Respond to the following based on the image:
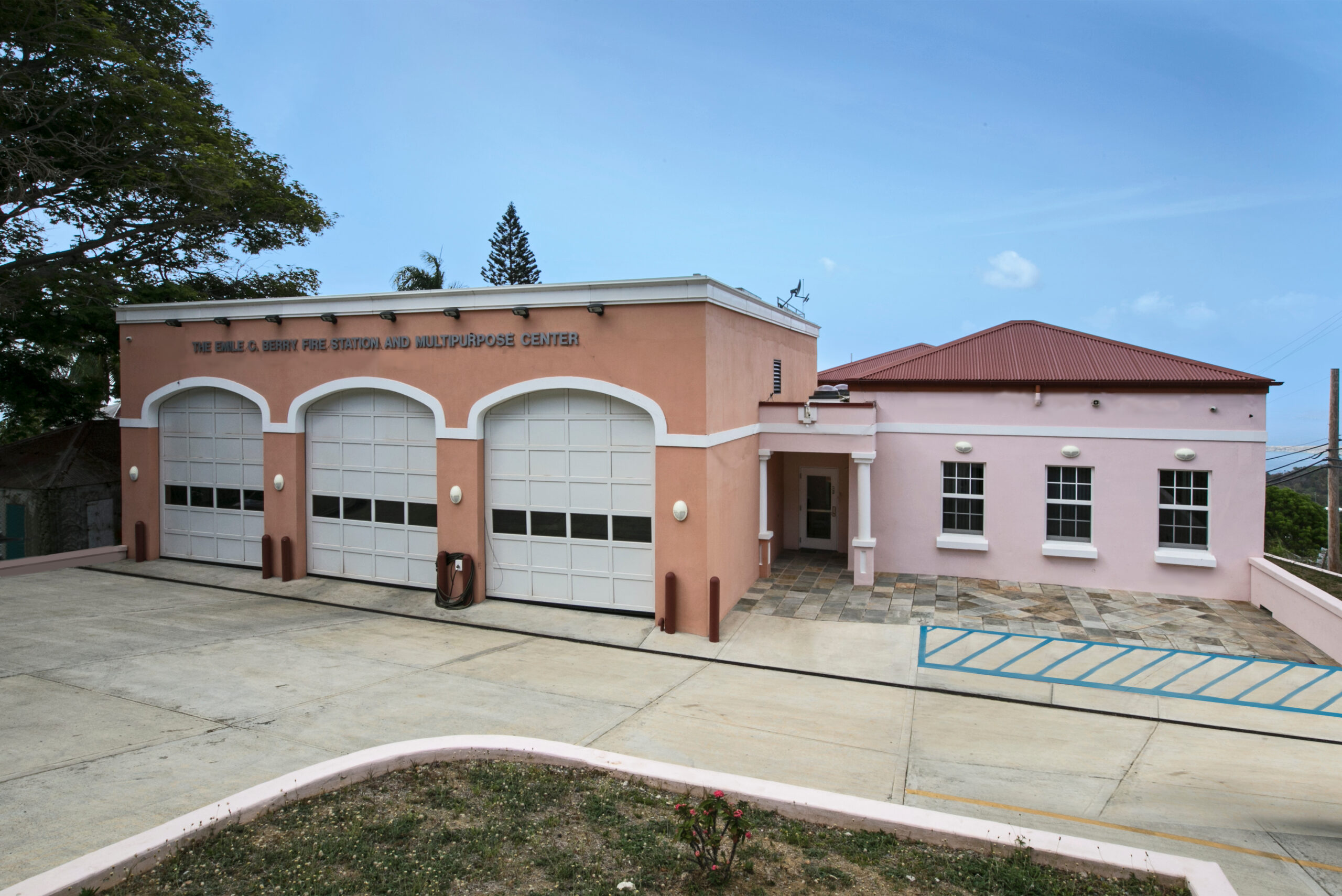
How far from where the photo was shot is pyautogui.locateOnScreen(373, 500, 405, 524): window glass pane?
15.6 metres

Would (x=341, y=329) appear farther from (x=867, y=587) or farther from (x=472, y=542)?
(x=867, y=587)

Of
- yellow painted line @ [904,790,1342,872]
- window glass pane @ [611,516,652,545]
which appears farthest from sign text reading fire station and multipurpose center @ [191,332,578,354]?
yellow painted line @ [904,790,1342,872]

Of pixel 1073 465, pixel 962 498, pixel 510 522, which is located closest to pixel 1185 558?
pixel 1073 465

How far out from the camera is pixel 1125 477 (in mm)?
15719

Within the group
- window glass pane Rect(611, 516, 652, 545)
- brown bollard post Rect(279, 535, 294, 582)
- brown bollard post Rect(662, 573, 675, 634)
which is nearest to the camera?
brown bollard post Rect(662, 573, 675, 634)

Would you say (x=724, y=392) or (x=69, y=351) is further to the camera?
(x=69, y=351)

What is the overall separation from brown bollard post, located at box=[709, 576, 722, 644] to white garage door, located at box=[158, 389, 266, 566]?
33.4ft

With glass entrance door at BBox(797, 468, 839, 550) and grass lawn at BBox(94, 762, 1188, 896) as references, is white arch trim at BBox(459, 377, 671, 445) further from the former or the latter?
grass lawn at BBox(94, 762, 1188, 896)

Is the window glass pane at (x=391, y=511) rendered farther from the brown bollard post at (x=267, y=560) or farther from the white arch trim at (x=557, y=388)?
the brown bollard post at (x=267, y=560)

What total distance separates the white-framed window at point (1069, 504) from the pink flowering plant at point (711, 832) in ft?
42.9

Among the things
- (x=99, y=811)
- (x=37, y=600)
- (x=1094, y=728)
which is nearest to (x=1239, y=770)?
(x=1094, y=728)

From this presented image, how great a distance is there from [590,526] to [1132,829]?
922cm

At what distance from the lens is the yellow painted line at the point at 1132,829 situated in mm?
6387

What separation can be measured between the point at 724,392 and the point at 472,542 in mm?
5431
